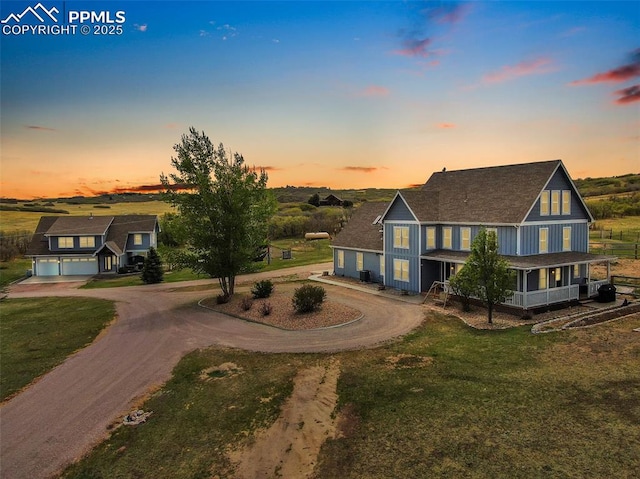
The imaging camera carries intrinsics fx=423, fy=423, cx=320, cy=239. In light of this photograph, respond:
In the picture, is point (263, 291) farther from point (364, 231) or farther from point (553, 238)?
point (553, 238)

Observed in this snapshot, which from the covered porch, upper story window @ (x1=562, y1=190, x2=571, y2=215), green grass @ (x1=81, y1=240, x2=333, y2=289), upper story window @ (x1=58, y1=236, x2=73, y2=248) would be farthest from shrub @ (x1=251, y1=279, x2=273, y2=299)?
upper story window @ (x1=58, y1=236, x2=73, y2=248)

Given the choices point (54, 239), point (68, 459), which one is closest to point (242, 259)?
point (68, 459)

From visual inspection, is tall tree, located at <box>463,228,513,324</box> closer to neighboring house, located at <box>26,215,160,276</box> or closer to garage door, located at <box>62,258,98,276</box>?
neighboring house, located at <box>26,215,160,276</box>

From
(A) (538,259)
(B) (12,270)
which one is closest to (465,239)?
(A) (538,259)

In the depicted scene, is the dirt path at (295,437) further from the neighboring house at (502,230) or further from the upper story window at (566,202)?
the upper story window at (566,202)

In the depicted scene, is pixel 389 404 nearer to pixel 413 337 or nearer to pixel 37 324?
pixel 413 337

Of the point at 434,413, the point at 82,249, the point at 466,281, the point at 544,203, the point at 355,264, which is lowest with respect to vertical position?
the point at 434,413

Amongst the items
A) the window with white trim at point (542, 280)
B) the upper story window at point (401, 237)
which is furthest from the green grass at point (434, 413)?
the upper story window at point (401, 237)
